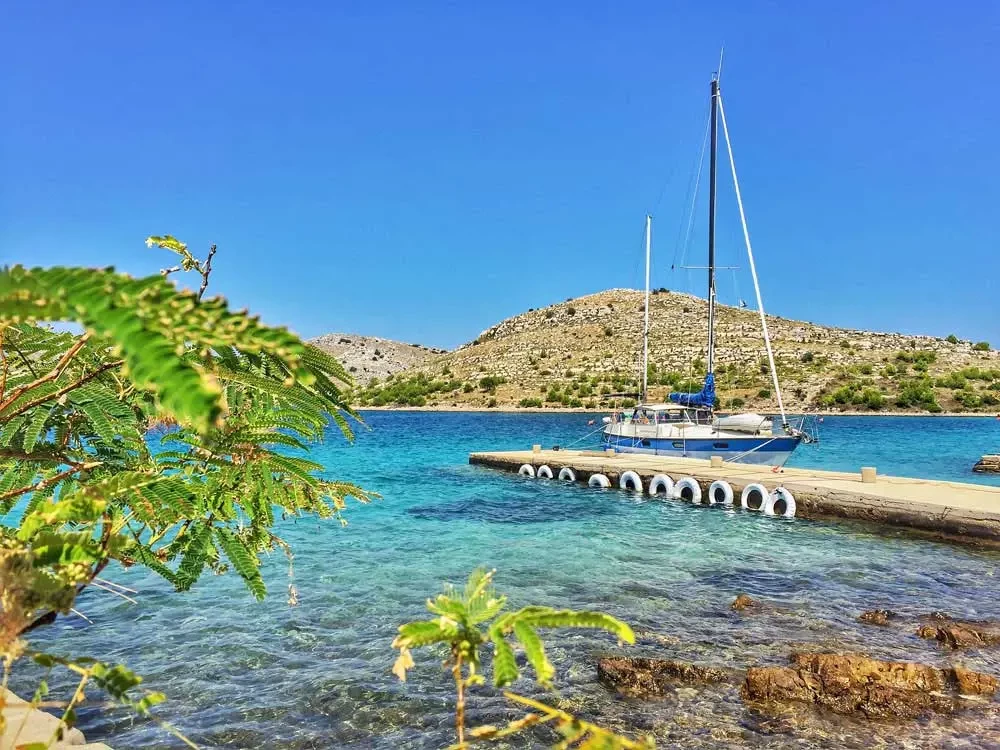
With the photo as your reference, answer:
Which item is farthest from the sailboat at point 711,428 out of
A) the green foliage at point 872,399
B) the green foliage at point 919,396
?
the green foliage at point 919,396

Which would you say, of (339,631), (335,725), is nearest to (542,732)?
(335,725)

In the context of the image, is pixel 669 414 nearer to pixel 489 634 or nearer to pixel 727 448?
pixel 727 448

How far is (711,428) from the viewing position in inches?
1236

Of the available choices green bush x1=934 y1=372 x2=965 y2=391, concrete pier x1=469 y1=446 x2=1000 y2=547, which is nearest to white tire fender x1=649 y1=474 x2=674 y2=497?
concrete pier x1=469 y1=446 x2=1000 y2=547

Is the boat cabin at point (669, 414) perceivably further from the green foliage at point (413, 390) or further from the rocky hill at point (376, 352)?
the rocky hill at point (376, 352)

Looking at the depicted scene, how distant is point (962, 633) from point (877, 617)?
118 cm

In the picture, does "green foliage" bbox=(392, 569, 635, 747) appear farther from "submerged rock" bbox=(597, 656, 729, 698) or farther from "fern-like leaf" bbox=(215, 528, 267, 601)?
"submerged rock" bbox=(597, 656, 729, 698)

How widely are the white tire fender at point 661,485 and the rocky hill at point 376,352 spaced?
12322 cm

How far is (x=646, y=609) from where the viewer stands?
37.7ft

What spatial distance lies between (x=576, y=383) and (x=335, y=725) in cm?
8196

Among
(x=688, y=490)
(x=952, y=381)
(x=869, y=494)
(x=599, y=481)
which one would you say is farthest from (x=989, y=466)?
(x=952, y=381)

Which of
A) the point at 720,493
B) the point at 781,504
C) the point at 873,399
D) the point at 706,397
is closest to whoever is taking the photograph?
the point at 781,504

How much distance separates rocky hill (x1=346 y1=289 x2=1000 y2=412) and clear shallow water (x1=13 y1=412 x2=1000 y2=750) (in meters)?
39.8

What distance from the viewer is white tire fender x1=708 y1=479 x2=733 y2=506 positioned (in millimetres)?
22828
